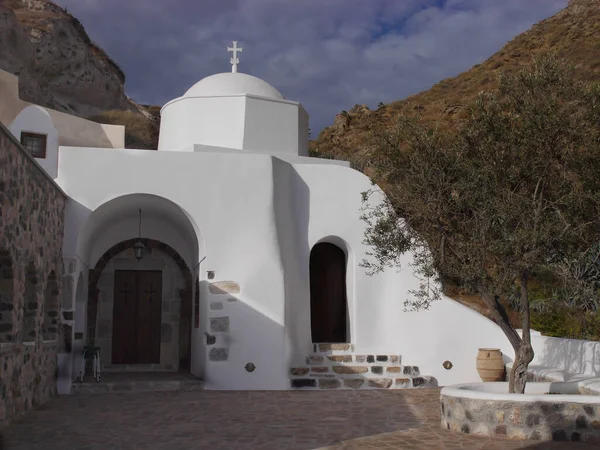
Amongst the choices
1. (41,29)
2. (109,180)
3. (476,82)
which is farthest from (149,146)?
(476,82)

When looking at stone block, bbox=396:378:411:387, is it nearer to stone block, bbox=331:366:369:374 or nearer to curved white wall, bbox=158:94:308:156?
stone block, bbox=331:366:369:374

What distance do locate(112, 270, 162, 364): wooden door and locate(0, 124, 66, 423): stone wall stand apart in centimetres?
273

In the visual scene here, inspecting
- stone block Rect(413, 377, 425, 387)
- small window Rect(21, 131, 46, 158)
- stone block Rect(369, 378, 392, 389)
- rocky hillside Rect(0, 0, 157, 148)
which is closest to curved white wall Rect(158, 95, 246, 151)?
small window Rect(21, 131, 46, 158)

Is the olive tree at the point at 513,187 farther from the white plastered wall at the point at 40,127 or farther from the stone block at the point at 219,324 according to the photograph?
the white plastered wall at the point at 40,127

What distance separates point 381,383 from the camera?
1102 centimetres

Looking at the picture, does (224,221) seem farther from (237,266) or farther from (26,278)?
(26,278)

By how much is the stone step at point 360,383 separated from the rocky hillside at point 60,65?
16589mm

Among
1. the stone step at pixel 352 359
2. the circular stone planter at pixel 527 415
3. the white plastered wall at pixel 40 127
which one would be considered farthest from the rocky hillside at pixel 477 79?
the circular stone planter at pixel 527 415

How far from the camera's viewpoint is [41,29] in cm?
2872

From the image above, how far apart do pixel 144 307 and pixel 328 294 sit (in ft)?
12.2

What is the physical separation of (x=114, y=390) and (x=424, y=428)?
5.36m

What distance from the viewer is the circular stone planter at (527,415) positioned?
639cm

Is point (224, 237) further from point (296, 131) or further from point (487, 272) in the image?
point (487, 272)

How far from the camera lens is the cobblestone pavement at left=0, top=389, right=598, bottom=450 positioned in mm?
6395
